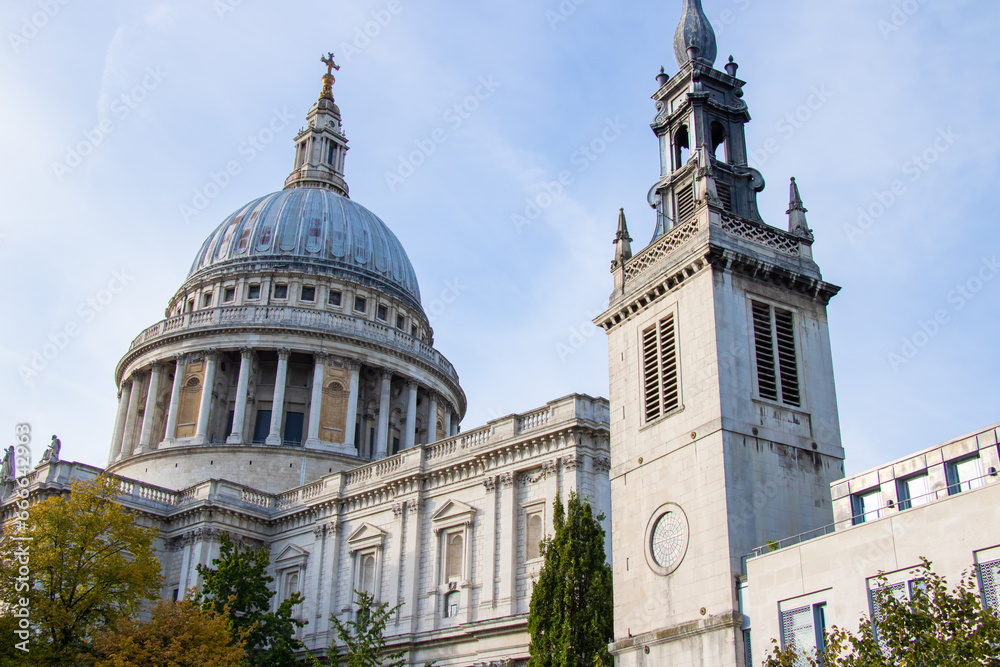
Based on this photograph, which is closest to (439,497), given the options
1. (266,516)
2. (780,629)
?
(266,516)

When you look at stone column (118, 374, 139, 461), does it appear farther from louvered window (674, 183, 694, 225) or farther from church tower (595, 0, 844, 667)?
louvered window (674, 183, 694, 225)

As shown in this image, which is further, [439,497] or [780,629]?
[439,497]

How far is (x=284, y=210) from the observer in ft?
259

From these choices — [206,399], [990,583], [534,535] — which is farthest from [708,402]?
[206,399]

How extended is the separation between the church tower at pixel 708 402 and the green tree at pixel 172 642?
1393 cm

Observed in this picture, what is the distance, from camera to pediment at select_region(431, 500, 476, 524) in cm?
4503

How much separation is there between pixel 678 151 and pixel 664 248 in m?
4.72

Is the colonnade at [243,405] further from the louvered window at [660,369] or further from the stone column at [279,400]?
the louvered window at [660,369]

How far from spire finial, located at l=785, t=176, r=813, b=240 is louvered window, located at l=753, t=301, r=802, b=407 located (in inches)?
124

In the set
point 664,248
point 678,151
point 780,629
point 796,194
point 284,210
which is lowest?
point 780,629

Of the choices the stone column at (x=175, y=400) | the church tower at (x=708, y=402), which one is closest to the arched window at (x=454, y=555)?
the church tower at (x=708, y=402)

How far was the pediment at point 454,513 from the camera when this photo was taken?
1773 inches

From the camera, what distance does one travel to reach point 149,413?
2707 inches

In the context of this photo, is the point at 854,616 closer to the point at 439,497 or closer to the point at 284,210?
the point at 439,497
